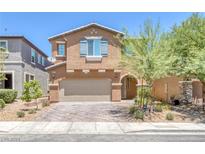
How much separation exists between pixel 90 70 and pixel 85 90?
209 cm

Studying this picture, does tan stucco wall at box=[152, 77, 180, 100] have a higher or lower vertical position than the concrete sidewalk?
higher

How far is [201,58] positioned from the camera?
51.8ft


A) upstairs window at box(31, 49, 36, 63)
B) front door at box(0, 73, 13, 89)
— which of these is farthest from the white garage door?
upstairs window at box(31, 49, 36, 63)

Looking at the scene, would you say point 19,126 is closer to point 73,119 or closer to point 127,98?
point 73,119

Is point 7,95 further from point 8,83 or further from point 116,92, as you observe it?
point 116,92

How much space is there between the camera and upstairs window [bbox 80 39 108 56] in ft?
82.4

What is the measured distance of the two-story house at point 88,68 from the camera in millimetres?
25125

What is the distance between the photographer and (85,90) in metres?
26.3

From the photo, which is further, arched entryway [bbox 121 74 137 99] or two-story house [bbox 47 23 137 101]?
arched entryway [bbox 121 74 137 99]

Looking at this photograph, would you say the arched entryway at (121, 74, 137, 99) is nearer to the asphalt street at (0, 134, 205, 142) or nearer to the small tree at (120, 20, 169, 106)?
the small tree at (120, 20, 169, 106)

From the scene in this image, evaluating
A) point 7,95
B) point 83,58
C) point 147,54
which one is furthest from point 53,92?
point 147,54

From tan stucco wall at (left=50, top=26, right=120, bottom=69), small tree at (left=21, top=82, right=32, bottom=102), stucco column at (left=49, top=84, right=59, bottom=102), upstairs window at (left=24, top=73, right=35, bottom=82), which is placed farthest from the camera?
upstairs window at (left=24, top=73, right=35, bottom=82)
